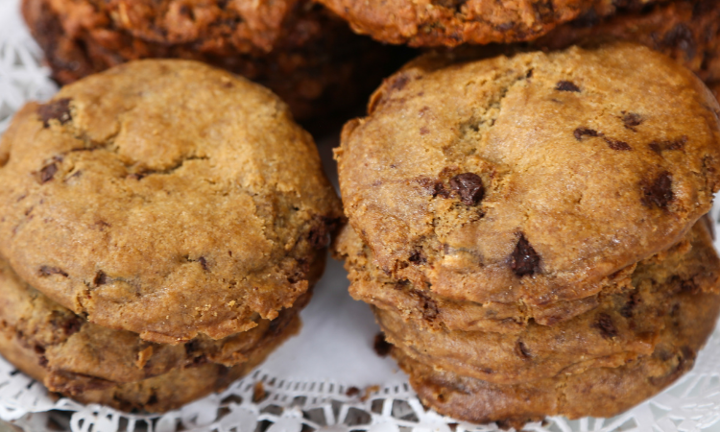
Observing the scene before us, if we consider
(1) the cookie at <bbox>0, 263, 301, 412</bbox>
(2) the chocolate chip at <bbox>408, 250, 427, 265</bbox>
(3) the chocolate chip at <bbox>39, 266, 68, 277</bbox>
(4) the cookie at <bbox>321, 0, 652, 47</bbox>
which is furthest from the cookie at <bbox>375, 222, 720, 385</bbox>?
(3) the chocolate chip at <bbox>39, 266, 68, 277</bbox>

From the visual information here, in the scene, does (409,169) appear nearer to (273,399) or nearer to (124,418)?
(273,399)

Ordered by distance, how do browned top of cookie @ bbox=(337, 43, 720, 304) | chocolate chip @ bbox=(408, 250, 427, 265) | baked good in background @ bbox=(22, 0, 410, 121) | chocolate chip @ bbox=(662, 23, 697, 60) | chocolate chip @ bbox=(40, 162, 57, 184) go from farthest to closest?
baked good in background @ bbox=(22, 0, 410, 121)
chocolate chip @ bbox=(662, 23, 697, 60)
chocolate chip @ bbox=(40, 162, 57, 184)
chocolate chip @ bbox=(408, 250, 427, 265)
browned top of cookie @ bbox=(337, 43, 720, 304)

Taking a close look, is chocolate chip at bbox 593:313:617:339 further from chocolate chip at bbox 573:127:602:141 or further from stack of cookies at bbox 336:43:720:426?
chocolate chip at bbox 573:127:602:141

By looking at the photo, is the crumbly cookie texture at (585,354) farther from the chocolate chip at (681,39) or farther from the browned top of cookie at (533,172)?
the chocolate chip at (681,39)

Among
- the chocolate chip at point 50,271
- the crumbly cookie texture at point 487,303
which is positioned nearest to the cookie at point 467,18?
the crumbly cookie texture at point 487,303

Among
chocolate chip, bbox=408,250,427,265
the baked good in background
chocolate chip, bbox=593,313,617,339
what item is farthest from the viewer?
the baked good in background

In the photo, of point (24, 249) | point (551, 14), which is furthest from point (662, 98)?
point (24, 249)
